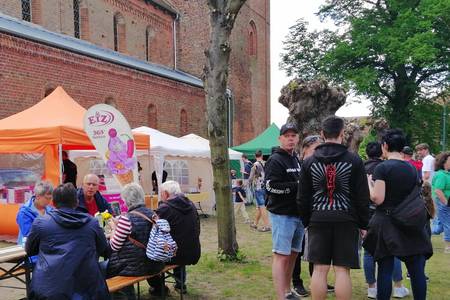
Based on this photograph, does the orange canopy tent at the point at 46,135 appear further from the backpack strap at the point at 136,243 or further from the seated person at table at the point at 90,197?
the backpack strap at the point at 136,243

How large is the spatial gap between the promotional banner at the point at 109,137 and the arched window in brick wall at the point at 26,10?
39.6ft

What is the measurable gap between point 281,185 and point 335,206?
2.98 feet

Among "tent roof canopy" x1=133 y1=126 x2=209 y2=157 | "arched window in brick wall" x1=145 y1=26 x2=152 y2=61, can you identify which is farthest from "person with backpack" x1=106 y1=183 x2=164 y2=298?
"arched window in brick wall" x1=145 y1=26 x2=152 y2=61

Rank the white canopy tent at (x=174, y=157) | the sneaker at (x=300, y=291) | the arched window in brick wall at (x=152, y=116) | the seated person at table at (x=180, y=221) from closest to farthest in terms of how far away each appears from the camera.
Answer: the seated person at table at (x=180, y=221), the sneaker at (x=300, y=291), the white canopy tent at (x=174, y=157), the arched window in brick wall at (x=152, y=116)

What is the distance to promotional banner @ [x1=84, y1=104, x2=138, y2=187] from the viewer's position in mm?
8023

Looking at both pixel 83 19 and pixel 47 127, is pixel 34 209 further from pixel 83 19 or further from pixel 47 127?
pixel 83 19

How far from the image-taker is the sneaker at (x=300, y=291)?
566 centimetres

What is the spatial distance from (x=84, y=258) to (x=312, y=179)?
195cm

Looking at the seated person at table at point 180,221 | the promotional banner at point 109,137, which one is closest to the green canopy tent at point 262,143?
the promotional banner at point 109,137

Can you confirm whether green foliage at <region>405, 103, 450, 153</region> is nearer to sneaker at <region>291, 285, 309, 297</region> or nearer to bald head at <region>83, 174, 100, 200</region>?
sneaker at <region>291, 285, 309, 297</region>

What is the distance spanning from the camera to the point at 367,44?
84.4 ft

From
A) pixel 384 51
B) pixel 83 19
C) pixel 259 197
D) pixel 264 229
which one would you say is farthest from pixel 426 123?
pixel 264 229

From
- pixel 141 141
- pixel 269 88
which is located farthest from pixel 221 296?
pixel 269 88

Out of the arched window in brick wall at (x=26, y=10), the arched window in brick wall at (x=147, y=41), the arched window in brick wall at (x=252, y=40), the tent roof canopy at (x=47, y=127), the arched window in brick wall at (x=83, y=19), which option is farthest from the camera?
the arched window in brick wall at (x=252, y=40)
